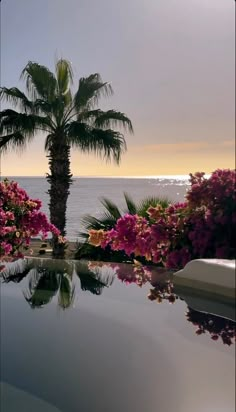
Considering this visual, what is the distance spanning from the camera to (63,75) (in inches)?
398

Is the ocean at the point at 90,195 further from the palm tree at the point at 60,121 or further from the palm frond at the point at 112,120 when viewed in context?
the palm frond at the point at 112,120

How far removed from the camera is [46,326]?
2992mm

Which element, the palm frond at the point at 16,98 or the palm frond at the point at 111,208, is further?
the palm frond at the point at 16,98

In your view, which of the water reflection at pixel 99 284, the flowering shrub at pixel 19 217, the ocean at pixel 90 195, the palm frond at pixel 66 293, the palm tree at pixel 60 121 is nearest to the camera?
the water reflection at pixel 99 284

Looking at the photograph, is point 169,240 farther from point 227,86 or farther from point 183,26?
point 227,86

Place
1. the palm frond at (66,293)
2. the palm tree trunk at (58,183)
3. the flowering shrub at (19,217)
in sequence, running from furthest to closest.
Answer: the palm tree trunk at (58,183) < the flowering shrub at (19,217) < the palm frond at (66,293)

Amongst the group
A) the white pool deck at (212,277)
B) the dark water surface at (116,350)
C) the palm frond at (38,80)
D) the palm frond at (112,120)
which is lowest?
the dark water surface at (116,350)

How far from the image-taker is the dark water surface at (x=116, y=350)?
82.6 inches

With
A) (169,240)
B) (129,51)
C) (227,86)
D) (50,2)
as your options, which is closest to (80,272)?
(169,240)

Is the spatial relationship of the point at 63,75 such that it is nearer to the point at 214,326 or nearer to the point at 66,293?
the point at 66,293

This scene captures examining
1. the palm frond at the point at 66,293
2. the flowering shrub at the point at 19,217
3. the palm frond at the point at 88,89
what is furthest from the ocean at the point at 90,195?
the palm frond at the point at 88,89

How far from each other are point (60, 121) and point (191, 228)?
266 inches

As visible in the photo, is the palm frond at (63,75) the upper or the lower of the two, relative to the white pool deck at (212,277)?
upper

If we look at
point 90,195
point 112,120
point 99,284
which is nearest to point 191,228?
point 99,284
